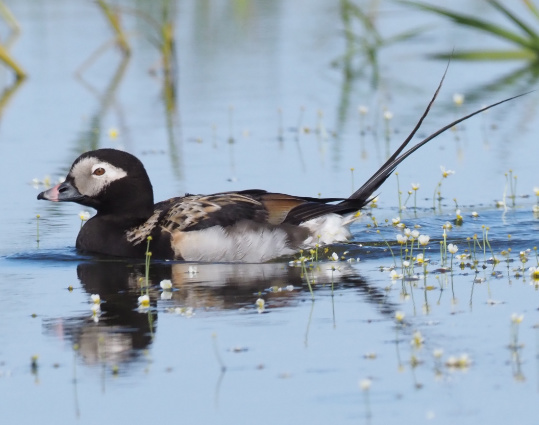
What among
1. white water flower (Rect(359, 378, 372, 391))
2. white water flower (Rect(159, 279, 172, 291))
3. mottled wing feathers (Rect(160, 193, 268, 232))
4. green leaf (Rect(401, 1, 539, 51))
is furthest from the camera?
green leaf (Rect(401, 1, 539, 51))

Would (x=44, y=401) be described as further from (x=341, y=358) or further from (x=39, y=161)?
(x=39, y=161)

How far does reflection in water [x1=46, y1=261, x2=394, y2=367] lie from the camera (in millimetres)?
6371

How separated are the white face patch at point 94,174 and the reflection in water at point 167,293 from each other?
629mm

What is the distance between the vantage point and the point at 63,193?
9102 mm

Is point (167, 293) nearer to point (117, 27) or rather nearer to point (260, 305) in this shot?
point (260, 305)

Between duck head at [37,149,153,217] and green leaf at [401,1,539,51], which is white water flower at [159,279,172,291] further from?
green leaf at [401,1,539,51]

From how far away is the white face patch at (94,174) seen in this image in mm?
9125

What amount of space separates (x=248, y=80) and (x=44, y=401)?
12.1m


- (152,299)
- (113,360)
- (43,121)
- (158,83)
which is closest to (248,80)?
A: (158,83)

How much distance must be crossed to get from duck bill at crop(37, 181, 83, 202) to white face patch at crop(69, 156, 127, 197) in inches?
1.6

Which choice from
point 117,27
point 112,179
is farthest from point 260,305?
point 117,27

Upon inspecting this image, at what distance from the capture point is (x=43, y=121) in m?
14.5

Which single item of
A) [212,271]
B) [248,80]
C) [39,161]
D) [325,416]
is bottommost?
[325,416]

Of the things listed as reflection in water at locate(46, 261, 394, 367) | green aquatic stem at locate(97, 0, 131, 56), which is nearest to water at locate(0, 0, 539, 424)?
reflection in water at locate(46, 261, 394, 367)
